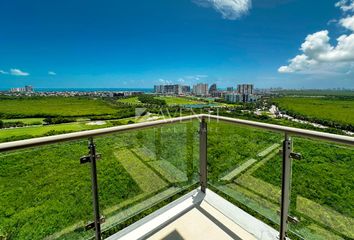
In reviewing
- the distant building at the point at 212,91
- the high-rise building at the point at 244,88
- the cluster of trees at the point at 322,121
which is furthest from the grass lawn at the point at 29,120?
the cluster of trees at the point at 322,121

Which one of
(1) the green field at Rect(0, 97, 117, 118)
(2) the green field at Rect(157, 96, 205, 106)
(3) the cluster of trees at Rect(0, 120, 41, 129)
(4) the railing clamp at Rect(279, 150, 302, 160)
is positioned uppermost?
(2) the green field at Rect(157, 96, 205, 106)

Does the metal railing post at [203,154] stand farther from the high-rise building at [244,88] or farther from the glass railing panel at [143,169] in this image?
the high-rise building at [244,88]

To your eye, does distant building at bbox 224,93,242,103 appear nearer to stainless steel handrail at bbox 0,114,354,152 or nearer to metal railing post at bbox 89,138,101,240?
stainless steel handrail at bbox 0,114,354,152

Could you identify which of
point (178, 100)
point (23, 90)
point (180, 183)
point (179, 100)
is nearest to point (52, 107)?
point (23, 90)

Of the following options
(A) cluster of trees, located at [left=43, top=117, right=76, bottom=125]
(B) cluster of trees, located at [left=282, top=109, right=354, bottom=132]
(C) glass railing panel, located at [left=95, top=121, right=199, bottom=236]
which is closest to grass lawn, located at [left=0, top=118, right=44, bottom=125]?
(A) cluster of trees, located at [left=43, top=117, right=76, bottom=125]

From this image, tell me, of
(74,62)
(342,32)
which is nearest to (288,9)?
(342,32)

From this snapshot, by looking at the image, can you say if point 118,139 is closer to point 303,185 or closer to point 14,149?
point 14,149
